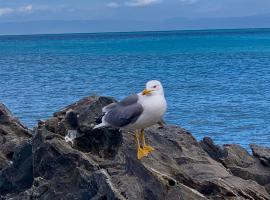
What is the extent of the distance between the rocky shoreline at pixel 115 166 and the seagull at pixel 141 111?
0.71m

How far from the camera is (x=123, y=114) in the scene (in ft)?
45.4

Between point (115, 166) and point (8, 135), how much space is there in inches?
241

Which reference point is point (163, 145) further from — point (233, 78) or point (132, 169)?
point (233, 78)

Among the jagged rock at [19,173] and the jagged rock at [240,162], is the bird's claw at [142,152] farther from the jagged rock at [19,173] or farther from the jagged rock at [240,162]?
the jagged rock at [19,173]

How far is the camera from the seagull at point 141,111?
13.4 m

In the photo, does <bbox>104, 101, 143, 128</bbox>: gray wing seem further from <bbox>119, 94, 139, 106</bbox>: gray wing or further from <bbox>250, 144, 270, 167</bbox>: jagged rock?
<bbox>250, 144, 270, 167</bbox>: jagged rock

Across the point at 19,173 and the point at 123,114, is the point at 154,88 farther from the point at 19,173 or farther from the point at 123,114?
the point at 19,173

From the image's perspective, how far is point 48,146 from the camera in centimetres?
Answer: 1575

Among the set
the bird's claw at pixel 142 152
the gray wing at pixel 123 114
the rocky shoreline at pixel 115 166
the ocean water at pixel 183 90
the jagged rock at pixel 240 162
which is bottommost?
the ocean water at pixel 183 90

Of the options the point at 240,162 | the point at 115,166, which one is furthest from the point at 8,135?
the point at 240,162

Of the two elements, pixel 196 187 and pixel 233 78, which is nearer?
Result: pixel 196 187

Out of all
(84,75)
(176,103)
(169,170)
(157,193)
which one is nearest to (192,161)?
(169,170)

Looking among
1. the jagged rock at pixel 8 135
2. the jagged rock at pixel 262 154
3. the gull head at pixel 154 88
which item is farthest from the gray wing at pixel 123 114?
the jagged rock at pixel 262 154

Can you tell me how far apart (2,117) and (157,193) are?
9652 mm
